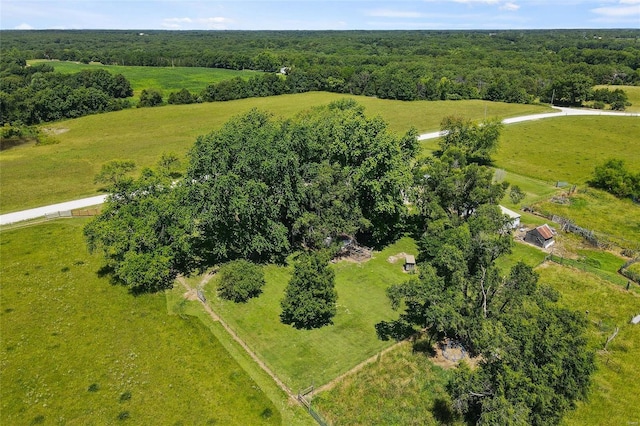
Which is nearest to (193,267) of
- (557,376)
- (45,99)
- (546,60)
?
(557,376)

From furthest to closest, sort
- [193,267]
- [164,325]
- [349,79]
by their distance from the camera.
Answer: [349,79] < [193,267] < [164,325]

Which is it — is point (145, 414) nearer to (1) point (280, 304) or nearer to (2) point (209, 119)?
(1) point (280, 304)

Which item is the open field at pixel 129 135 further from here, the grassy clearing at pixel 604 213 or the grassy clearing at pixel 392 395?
the grassy clearing at pixel 392 395

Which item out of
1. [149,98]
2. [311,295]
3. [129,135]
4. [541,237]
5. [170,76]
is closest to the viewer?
[311,295]

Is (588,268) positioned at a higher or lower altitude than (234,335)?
higher

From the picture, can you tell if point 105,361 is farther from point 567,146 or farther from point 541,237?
point 567,146

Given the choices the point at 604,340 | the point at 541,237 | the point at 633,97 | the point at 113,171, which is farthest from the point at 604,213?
the point at 633,97
